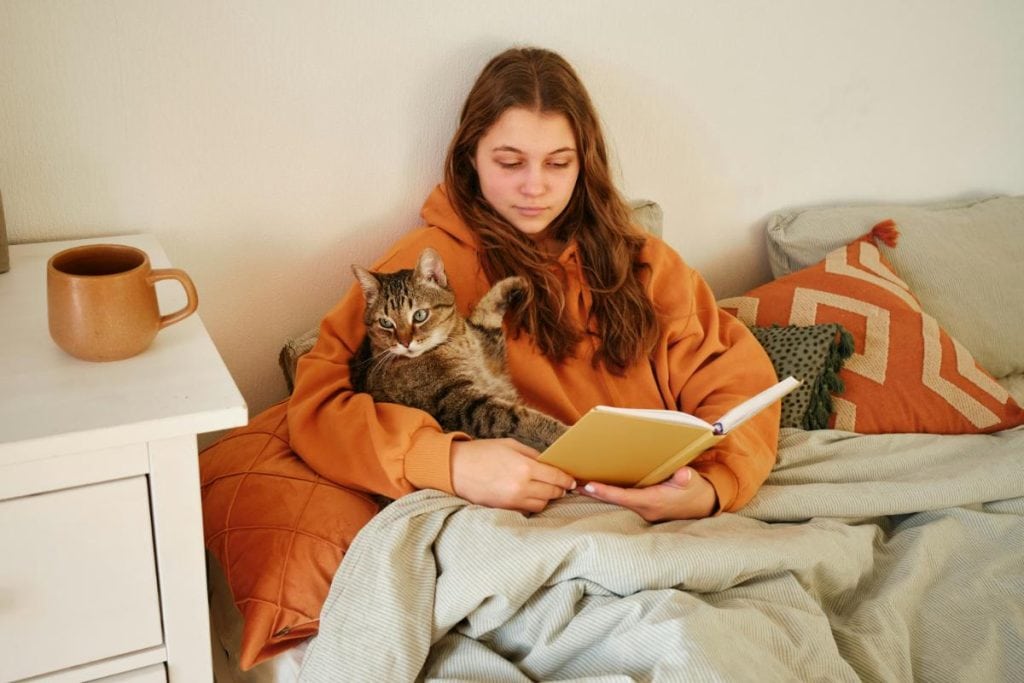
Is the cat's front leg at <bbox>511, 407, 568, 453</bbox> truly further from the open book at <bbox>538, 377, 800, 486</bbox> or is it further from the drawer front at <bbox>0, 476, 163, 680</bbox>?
the drawer front at <bbox>0, 476, 163, 680</bbox>

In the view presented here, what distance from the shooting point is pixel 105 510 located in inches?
34.5

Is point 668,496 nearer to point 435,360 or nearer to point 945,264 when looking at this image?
point 435,360

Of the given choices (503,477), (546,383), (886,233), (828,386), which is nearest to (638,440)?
(503,477)

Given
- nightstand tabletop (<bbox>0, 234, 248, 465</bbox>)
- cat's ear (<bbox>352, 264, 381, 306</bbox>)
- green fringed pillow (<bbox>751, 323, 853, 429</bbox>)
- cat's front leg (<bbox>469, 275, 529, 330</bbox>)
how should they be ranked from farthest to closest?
green fringed pillow (<bbox>751, 323, 853, 429</bbox>) < cat's front leg (<bbox>469, 275, 529, 330</bbox>) < cat's ear (<bbox>352, 264, 381, 306</bbox>) < nightstand tabletop (<bbox>0, 234, 248, 465</bbox>)

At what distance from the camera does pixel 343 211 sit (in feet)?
4.89

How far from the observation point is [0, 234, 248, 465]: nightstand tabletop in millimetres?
826

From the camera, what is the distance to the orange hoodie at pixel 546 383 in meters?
1.21

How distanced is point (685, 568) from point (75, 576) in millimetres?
683

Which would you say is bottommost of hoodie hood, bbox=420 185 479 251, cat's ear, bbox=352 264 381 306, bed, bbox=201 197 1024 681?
bed, bbox=201 197 1024 681

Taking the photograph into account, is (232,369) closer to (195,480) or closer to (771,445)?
(195,480)

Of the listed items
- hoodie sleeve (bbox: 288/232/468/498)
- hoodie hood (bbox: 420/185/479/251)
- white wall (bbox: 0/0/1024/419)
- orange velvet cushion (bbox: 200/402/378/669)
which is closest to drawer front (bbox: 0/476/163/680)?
orange velvet cushion (bbox: 200/402/378/669)

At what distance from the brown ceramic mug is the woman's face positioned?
0.57 metres

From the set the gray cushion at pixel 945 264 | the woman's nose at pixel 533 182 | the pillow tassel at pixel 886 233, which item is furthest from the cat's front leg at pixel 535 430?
the pillow tassel at pixel 886 233

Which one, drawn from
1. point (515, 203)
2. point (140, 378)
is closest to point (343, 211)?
point (515, 203)
